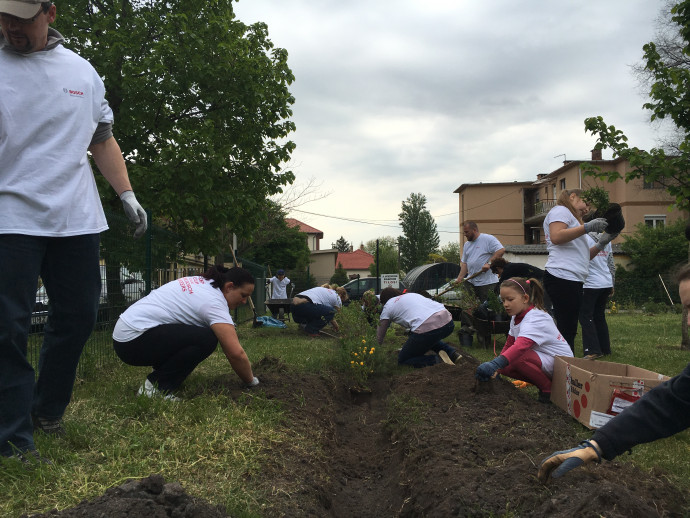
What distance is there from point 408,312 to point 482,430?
3.13 meters

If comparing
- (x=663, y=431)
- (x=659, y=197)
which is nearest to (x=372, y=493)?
(x=663, y=431)

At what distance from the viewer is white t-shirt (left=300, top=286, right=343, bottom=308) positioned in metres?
10.5

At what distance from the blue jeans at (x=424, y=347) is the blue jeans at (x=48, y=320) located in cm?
413

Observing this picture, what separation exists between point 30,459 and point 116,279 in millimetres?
3895

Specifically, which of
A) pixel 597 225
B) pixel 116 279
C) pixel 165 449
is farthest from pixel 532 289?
pixel 116 279

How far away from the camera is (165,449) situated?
9.34 ft

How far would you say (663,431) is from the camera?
200cm

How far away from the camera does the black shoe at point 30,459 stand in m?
2.40

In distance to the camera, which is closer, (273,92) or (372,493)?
(372,493)

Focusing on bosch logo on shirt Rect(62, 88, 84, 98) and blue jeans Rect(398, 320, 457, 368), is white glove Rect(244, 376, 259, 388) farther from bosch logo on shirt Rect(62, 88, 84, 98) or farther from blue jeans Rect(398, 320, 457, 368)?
blue jeans Rect(398, 320, 457, 368)

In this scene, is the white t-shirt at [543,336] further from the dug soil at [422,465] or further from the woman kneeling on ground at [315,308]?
the woman kneeling on ground at [315,308]

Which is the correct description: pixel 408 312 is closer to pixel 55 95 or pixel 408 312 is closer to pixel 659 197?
pixel 55 95

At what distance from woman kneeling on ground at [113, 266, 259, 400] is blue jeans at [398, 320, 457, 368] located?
2.68 metres

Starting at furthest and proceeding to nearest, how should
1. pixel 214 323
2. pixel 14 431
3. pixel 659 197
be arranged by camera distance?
pixel 659 197, pixel 214 323, pixel 14 431
